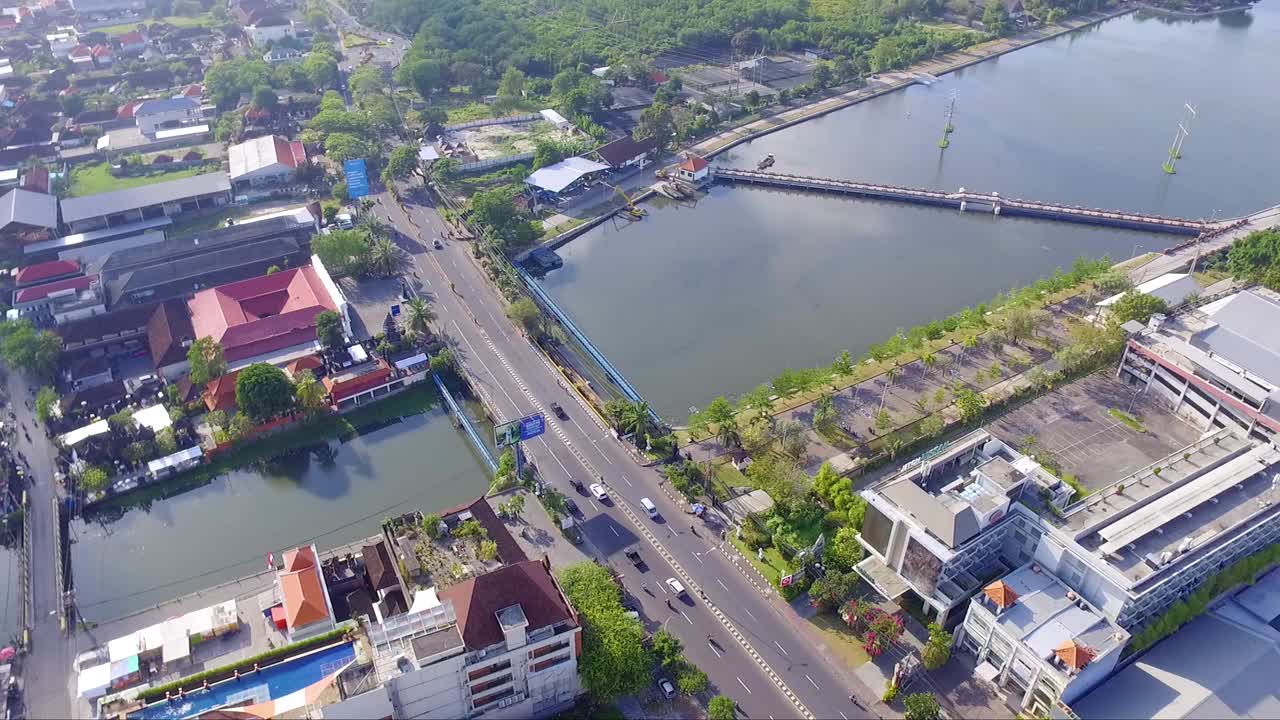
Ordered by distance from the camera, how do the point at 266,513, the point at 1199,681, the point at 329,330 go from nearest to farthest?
1. the point at 1199,681
2. the point at 266,513
3. the point at 329,330

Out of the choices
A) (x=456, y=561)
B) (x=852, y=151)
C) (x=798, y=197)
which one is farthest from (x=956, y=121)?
(x=456, y=561)

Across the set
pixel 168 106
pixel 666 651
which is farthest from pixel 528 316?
pixel 168 106

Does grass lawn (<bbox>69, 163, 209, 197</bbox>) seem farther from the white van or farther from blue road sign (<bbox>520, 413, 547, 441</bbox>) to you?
the white van

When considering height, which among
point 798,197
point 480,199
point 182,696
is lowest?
point 182,696

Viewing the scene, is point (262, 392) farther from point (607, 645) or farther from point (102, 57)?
point (102, 57)

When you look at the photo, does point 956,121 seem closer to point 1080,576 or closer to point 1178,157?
point 1178,157
